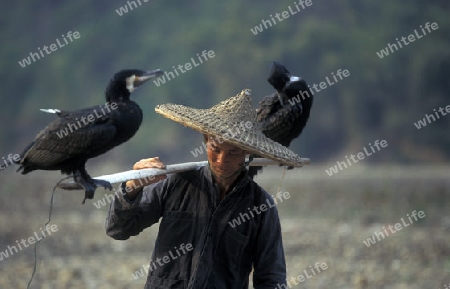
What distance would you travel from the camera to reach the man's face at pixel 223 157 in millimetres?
4281

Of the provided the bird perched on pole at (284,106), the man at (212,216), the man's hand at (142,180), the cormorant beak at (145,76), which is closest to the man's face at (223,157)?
the man at (212,216)

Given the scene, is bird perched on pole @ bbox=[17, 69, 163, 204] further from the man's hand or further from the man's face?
the man's face

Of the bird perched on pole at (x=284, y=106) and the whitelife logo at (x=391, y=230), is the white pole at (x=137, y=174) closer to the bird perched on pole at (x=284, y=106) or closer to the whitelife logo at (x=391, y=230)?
the bird perched on pole at (x=284, y=106)

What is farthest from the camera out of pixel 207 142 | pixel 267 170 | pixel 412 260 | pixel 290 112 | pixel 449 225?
pixel 267 170

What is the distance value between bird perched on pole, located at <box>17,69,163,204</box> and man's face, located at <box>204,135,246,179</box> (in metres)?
0.78

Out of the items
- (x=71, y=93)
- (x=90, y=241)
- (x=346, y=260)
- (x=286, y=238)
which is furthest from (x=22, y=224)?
(x=71, y=93)

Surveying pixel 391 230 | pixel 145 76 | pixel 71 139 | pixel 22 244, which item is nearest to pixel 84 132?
pixel 71 139

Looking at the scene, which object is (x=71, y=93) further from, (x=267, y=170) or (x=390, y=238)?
(x=390, y=238)

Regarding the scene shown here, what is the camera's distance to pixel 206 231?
14.4ft

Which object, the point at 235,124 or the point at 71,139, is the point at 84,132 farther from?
the point at 235,124

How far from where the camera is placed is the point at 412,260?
1278cm

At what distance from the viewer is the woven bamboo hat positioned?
13.8 feet

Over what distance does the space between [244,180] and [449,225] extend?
12043 millimetres

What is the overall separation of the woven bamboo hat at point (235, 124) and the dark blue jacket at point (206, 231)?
0.23 metres
